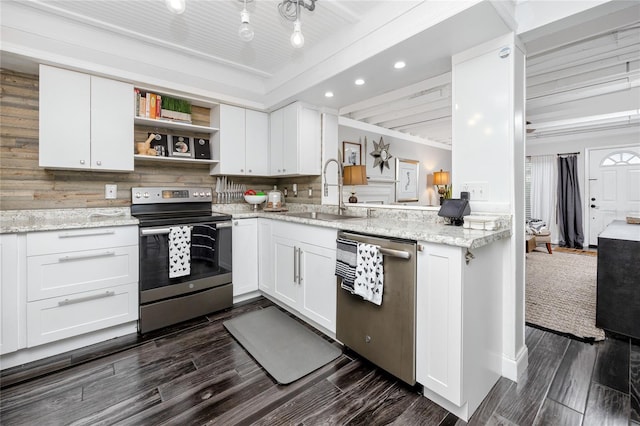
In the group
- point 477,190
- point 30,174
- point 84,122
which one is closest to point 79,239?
point 30,174

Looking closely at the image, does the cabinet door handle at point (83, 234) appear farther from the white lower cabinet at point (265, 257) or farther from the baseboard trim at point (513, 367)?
the baseboard trim at point (513, 367)

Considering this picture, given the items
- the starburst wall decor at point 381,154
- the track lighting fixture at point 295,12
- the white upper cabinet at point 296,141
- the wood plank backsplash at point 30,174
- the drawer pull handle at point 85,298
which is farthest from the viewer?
the starburst wall decor at point 381,154

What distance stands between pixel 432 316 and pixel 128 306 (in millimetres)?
Answer: 2372

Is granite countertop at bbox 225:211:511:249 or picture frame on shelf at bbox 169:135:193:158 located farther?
picture frame on shelf at bbox 169:135:193:158

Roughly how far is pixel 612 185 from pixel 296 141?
22.7 feet

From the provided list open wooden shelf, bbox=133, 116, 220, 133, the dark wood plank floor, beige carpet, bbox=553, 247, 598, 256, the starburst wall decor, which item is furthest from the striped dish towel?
beige carpet, bbox=553, 247, 598, 256

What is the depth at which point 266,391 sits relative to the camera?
1693 millimetres

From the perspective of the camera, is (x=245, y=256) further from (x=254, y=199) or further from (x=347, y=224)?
(x=347, y=224)

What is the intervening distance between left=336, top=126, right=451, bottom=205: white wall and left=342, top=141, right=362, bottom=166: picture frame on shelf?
7cm

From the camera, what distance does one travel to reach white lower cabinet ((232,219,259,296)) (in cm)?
296

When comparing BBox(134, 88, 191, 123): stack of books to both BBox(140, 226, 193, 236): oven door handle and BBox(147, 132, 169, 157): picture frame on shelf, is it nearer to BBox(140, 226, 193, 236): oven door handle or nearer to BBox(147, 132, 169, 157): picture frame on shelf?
BBox(147, 132, 169, 157): picture frame on shelf

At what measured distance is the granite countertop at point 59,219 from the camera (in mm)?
1983

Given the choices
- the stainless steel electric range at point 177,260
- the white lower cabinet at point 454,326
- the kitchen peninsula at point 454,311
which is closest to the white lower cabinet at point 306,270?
the kitchen peninsula at point 454,311

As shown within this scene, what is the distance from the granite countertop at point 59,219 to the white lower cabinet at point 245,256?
37.0 inches
